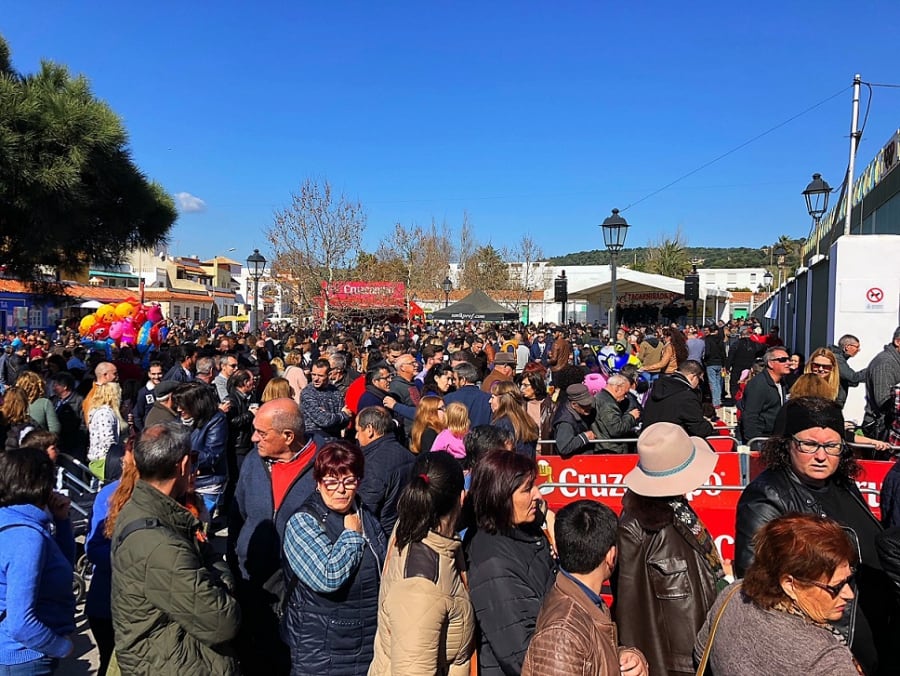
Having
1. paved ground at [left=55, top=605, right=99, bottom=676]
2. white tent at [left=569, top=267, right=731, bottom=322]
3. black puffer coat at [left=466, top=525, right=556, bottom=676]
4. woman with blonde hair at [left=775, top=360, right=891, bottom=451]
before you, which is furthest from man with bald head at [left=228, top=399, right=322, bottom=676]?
white tent at [left=569, top=267, right=731, bottom=322]

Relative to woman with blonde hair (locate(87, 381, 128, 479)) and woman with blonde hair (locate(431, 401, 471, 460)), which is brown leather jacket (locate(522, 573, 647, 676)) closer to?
woman with blonde hair (locate(431, 401, 471, 460))

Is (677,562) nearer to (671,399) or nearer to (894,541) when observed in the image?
(894,541)

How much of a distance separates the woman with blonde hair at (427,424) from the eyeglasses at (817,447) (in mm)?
3144

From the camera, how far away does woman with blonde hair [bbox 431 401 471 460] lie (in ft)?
16.6

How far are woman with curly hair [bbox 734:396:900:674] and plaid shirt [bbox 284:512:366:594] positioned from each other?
62.7 inches

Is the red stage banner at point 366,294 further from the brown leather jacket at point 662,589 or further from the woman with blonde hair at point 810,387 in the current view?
the brown leather jacket at point 662,589

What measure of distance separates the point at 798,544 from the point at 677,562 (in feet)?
2.30

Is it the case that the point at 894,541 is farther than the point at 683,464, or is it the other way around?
the point at 683,464

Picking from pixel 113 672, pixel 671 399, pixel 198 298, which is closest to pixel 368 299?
pixel 671 399

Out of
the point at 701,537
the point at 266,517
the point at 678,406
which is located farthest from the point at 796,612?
the point at 678,406

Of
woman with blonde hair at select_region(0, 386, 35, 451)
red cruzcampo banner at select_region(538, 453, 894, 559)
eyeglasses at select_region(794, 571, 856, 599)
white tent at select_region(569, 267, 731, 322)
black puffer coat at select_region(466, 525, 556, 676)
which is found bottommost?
red cruzcampo banner at select_region(538, 453, 894, 559)

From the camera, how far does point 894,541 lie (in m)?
2.64

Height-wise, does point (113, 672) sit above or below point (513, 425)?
below

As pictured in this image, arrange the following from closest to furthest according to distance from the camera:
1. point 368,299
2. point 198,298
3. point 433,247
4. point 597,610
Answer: point 597,610, point 368,299, point 433,247, point 198,298
